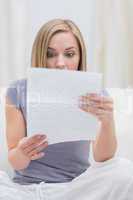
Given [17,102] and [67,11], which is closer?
[17,102]

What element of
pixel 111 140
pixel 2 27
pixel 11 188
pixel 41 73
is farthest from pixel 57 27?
pixel 2 27

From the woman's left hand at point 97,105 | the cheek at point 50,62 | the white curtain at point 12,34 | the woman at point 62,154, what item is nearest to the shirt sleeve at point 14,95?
the woman at point 62,154

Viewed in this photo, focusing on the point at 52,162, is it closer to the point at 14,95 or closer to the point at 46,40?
the point at 14,95

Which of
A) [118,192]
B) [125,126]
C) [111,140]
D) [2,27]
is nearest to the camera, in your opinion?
[118,192]

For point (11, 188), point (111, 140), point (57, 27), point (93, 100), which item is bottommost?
point (11, 188)

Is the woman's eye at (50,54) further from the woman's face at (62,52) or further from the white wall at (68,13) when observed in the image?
the white wall at (68,13)

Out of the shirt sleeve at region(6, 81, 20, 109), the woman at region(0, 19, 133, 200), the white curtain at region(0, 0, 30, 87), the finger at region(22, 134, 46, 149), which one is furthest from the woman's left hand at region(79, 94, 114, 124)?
the white curtain at region(0, 0, 30, 87)

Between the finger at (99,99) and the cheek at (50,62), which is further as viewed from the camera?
the cheek at (50,62)

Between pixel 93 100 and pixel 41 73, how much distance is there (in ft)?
0.46

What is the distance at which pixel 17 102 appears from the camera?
1103mm

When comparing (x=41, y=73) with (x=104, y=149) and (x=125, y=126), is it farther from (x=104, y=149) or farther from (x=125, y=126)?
(x=125, y=126)

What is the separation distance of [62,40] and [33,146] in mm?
317

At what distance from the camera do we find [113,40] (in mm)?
1731

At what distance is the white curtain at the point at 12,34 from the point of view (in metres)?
1.63
